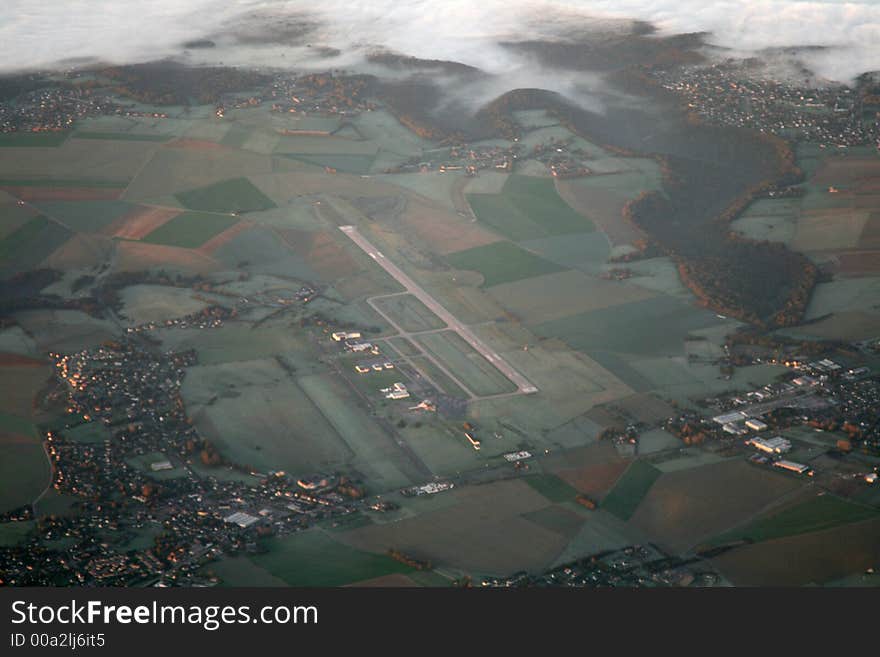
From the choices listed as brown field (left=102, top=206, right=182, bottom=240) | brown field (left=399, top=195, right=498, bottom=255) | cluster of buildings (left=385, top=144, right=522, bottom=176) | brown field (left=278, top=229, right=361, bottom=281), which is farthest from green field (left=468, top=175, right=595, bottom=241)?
brown field (left=102, top=206, right=182, bottom=240)

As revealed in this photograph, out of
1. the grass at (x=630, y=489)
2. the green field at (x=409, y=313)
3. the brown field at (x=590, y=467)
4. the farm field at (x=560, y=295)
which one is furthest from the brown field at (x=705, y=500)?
the green field at (x=409, y=313)

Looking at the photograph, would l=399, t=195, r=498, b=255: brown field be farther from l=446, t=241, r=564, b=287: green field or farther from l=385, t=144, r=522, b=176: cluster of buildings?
l=385, t=144, r=522, b=176: cluster of buildings

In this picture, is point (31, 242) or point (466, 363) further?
point (31, 242)

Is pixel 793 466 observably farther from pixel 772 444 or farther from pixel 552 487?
pixel 552 487

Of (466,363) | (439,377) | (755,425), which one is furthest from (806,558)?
(466,363)

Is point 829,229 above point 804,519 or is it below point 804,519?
above

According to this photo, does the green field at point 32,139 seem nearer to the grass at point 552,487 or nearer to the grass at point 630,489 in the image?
the grass at point 552,487
